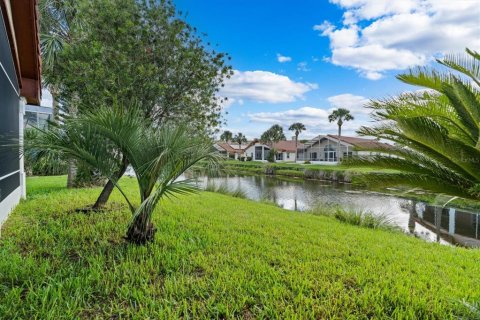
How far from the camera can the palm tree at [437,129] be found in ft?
9.73

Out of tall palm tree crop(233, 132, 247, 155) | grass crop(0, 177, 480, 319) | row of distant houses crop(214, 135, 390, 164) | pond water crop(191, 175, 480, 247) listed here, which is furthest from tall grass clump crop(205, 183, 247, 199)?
tall palm tree crop(233, 132, 247, 155)

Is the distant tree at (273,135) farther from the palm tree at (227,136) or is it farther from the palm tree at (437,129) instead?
the palm tree at (437,129)

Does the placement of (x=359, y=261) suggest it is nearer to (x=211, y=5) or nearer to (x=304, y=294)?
(x=304, y=294)

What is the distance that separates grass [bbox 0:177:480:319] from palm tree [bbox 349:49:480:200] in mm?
1322

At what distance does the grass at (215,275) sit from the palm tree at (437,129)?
132 centimetres

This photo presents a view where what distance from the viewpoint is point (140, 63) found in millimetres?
7301

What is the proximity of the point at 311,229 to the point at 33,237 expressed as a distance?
16.6ft

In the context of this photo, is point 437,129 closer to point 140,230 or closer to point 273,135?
point 140,230

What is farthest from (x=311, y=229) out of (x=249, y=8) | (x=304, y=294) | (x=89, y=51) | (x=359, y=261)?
(x=249, y=8)

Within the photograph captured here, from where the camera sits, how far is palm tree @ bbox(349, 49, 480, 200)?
2965 mm

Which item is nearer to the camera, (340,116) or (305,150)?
(340,116)

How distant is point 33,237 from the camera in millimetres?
4055

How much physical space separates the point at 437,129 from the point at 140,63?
6.83m

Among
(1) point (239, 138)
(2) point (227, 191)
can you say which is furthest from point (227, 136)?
(2) point (227, 191)
